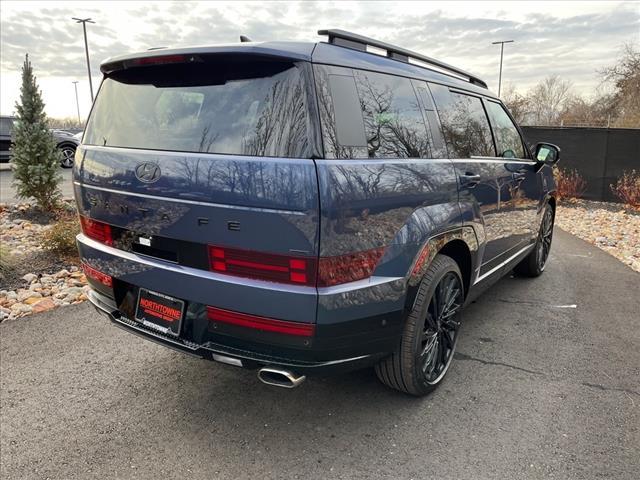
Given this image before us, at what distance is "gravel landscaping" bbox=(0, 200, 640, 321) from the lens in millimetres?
4500

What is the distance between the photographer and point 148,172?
230 cm

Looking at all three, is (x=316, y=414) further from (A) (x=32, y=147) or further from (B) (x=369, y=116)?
(A) (x=32, y=147)

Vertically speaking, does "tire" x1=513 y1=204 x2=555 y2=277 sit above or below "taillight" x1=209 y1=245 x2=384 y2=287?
below

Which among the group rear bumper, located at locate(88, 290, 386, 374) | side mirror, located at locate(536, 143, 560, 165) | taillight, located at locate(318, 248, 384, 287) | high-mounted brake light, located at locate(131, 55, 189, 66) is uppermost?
high-mounted brake light, located at locate(131, 55, 189, 66)

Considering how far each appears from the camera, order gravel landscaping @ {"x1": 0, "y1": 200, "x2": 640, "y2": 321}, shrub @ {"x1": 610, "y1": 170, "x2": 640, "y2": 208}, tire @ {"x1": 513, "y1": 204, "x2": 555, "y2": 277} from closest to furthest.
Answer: gravel landscaping @ {"x1": 0, "y1": 200, "x2": 640, "y2": 321}
tire @ {"x1": 513, "y1": 204, "x2": 555, "y2": 277}
shrub @ {"x1": 610, "y1": 170, "x2": 640, "y2": 208}

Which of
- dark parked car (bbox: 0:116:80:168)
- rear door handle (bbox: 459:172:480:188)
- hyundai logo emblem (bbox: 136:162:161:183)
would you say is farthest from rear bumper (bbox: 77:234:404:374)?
dark parked car (bbox: 0:116:80:168)

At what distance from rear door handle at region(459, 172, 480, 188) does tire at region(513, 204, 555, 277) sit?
237cm

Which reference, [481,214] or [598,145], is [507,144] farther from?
[598,145]

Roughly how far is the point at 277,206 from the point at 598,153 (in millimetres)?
11628

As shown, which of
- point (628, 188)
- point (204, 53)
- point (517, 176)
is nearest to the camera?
point (204, 53)

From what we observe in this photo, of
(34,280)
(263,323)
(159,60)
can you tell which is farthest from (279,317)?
(34,280)

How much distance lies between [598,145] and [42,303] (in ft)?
38.2

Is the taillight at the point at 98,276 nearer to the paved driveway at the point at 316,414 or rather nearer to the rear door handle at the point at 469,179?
the paved driveway at the point at 316,414

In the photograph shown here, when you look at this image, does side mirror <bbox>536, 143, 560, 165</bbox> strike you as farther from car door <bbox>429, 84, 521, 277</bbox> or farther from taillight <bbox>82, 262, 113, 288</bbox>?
taillight <bbox>82, 262, 113, 288</bbox>
